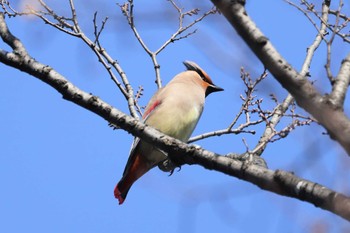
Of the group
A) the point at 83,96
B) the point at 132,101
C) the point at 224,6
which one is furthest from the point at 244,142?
the point at 224,6

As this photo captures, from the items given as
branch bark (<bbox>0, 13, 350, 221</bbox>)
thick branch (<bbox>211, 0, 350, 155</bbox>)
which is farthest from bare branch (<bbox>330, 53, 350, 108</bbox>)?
branch bark (<bbox>0, 13, 350, 221</bbox>)

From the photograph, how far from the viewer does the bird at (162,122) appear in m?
5.58

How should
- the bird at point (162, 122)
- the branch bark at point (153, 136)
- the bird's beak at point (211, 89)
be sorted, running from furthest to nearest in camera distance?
the bird's beak at point (211, 89) < the bird at point (162, 122) < the branch bark at point (153, 136)

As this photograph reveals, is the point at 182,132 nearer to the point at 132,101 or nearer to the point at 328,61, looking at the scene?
the point at 132,101

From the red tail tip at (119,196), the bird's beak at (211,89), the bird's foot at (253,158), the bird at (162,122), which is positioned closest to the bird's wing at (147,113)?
the bird at (162,122)

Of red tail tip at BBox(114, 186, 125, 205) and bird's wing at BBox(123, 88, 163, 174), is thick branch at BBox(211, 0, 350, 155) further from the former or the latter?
red tail tip at BBox(114, 186, 125, 205)

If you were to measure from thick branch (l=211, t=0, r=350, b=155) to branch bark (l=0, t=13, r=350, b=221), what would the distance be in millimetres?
447

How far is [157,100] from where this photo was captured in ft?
19.2

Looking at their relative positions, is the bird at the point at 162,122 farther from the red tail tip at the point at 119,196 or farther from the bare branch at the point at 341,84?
the bare branch at the point at 341,84

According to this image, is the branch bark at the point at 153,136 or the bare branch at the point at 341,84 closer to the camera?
the bare branch at the point at 341,84

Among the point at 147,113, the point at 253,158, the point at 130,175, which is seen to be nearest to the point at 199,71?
the point at 147,113

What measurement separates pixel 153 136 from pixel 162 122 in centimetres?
230

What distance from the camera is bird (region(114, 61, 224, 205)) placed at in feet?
18.3

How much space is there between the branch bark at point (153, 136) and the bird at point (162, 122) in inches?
79.9
